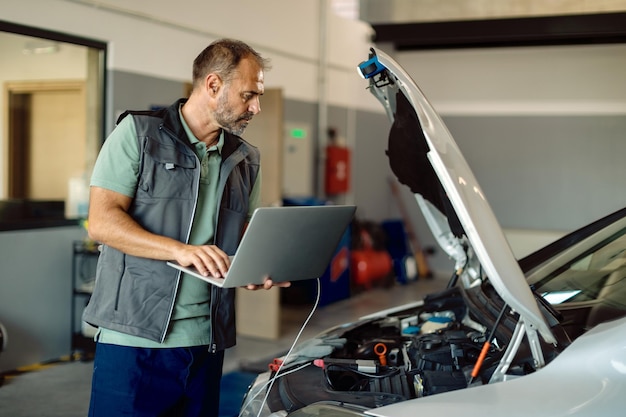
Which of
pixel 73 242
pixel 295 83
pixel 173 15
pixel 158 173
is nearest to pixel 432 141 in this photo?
pixel 158 173

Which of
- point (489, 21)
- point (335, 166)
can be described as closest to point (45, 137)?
point (335, 166)

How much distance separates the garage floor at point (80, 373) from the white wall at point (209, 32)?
2.29 meters

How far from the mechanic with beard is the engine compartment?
309mm

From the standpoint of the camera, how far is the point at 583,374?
182 centimetres

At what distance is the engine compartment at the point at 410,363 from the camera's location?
2.05 metres

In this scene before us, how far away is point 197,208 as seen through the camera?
2256 millimetres

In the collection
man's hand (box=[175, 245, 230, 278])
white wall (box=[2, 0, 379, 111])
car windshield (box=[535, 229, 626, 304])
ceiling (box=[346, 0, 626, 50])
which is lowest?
car windshield (box=[535, 229, 626, 304])

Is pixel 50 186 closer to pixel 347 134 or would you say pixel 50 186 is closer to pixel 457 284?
pixel 457 284

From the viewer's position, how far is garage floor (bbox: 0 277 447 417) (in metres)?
4.27

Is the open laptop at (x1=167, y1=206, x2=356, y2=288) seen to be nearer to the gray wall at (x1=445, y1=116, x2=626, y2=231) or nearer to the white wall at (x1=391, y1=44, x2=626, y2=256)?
the white wall at (x1=391, y1=44, x2=626, y2=256)

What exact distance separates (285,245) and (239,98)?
0.48 metres

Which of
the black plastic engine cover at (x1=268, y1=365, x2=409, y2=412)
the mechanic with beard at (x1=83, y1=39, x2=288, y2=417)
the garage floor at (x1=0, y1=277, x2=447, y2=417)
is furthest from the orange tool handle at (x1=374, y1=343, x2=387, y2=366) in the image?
the garage floor at (x1=0, y1=277, x2=447, y2=417)

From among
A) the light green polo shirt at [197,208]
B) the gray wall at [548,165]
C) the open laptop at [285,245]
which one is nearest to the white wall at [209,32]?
the gray wall at [548,165]

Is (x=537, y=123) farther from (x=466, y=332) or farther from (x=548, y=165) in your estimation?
(x=466, y=332)
